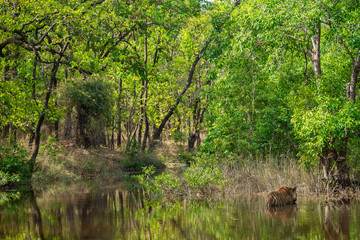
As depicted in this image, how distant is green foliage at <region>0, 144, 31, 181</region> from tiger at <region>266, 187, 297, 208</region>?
12.5 meters

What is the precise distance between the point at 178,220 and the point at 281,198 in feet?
10.2

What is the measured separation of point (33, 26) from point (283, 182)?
1281 cm

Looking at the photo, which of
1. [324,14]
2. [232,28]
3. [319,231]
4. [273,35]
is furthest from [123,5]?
[319,231]

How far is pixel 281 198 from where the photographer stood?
10914 millimetres

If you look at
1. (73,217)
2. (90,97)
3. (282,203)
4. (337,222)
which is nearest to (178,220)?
(73,217)

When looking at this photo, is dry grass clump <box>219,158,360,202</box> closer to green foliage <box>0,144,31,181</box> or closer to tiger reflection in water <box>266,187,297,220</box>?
tiger reflection in water <box>266,187,297,220</box>

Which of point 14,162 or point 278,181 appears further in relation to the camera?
point 14,162

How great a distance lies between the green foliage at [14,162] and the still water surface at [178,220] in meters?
6.11

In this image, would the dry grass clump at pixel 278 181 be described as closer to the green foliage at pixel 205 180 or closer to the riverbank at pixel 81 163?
the green foliage at pixel 205 180

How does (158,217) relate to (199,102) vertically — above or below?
below

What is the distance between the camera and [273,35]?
11.5m

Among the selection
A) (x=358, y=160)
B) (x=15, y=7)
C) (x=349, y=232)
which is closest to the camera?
(x=349, y=232)

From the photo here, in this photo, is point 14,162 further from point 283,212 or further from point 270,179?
point 283,212

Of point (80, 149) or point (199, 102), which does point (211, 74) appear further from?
point (199, 102)
